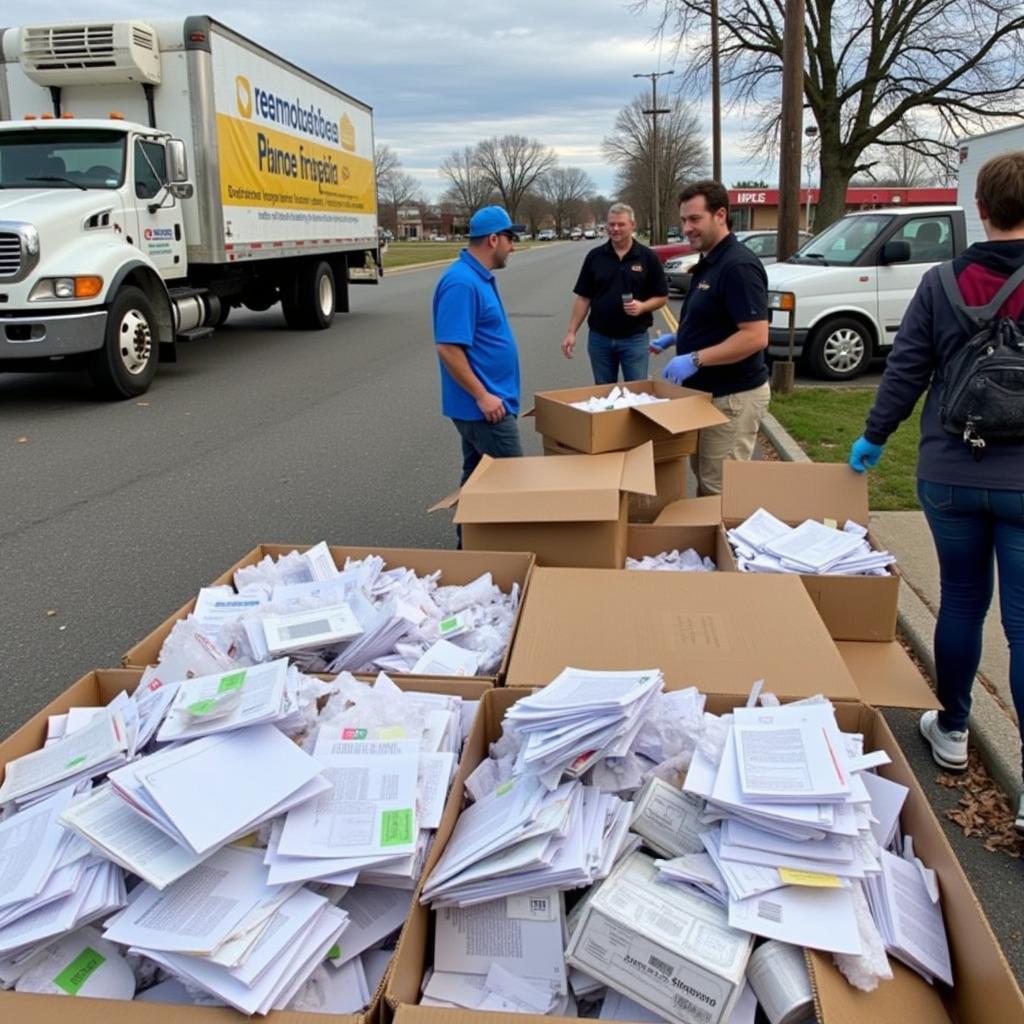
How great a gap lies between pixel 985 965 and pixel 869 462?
228 cm

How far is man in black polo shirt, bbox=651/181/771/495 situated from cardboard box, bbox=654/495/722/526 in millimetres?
345

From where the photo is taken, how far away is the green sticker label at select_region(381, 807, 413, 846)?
6.17ft

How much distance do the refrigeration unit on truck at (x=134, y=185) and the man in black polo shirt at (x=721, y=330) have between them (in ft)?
22.2

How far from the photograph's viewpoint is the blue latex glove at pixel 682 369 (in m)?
4.45

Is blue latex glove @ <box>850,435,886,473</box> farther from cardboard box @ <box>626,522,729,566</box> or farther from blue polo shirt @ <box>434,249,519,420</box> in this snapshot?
blue polo shirt @ <box>434,249,519,420</box>

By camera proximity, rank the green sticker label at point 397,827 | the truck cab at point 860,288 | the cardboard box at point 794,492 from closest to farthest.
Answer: the green sticker label at point 397,827, the cardboard box at point 794,492, the truck cab at point 860,288

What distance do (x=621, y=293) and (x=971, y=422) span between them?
4.13 metres

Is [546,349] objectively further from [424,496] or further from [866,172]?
[866,172]

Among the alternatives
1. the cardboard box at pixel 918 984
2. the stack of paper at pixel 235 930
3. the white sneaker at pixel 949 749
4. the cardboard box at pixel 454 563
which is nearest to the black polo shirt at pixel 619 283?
the cardboard box at pixel 454 563

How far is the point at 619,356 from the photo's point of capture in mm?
6836

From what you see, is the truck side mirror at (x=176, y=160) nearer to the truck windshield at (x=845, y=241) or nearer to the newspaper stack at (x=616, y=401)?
the truck windshield at (x=845, y=241)

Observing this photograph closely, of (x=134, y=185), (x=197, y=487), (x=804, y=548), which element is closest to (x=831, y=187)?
(x=134, y=185)

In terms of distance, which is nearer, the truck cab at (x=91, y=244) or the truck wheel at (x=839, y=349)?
the truck cab at (x=91, y=244)

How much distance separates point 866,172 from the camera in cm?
2858
